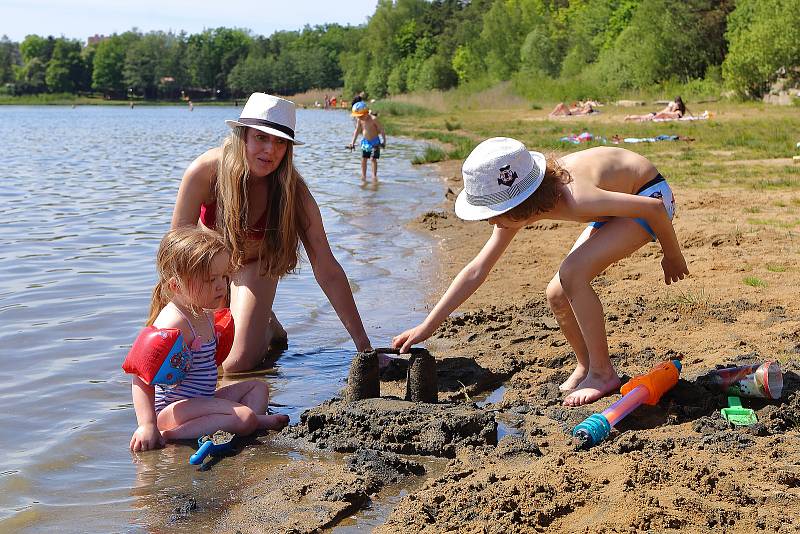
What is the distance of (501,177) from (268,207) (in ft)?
5.28

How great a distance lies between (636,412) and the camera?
400 cm

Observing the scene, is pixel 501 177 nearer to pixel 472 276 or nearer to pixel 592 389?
pixel 472 276

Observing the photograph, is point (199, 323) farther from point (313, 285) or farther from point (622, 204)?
point (313, 285)

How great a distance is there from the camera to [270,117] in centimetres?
468

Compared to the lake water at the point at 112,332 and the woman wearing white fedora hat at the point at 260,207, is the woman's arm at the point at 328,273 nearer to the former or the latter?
the woman wearing white fedora hat at the point at 260,207

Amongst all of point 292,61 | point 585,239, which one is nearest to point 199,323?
point 585,239

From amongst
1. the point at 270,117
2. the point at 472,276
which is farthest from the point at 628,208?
the point at 270,117

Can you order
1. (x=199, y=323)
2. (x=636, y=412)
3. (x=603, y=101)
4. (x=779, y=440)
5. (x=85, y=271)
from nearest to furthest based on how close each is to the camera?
(x=779, y=440) → (x=636, y=412) → (x=199, y=323) → (x=85, y=271) → (x=603, y=101)

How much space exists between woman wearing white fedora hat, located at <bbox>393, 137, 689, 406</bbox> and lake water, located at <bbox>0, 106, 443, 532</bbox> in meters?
1.30

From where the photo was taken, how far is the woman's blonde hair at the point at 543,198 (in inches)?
156

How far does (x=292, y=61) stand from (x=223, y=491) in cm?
12977

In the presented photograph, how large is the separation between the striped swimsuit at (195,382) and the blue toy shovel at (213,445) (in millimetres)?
263

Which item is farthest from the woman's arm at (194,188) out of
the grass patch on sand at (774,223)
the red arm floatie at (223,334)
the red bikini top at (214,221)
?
the grass patch on sand at (774,223)

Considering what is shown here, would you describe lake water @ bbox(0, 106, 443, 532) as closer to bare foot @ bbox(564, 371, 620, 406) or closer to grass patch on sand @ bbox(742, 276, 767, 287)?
bare foot @ bbox(564, 371, 620, 406)
